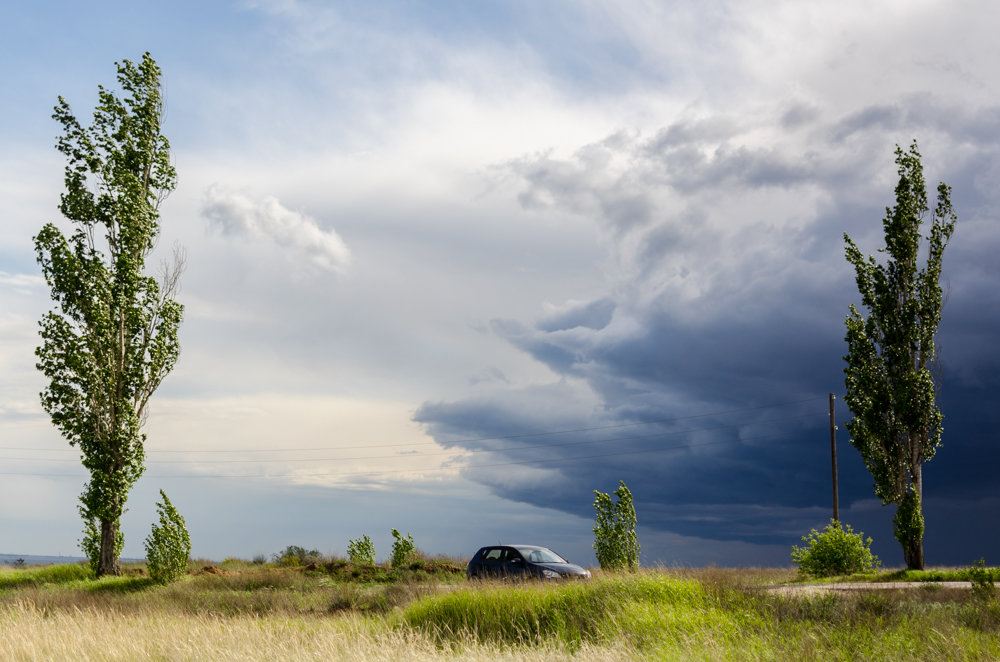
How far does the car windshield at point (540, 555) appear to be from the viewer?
20.8m

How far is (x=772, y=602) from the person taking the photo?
13328mm

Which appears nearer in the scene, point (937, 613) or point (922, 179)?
point (937, 613)

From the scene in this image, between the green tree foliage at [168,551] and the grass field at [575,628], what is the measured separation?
10017 mm

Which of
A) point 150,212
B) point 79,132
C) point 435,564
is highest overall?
point 79,132

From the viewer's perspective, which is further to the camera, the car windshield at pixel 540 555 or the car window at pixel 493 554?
the car window at pixel 493 554

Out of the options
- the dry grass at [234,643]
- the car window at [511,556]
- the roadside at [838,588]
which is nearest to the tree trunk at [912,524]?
the roadside at [838,588]

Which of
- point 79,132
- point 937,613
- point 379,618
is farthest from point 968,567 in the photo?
point 79,132

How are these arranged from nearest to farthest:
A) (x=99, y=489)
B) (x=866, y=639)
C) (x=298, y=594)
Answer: (x=866, y=639) → (x=298, y=594) → (x=99, y=489)

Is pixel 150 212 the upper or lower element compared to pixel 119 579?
upper

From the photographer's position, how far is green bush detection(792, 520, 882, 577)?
2980cm

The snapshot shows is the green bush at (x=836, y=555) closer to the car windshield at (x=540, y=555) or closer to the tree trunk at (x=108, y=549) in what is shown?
the car windshield at (x=540, y=555)

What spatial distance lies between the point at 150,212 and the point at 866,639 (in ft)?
98.3

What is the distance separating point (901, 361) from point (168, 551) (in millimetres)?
28090

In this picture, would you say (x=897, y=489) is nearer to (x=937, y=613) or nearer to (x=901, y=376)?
(x=901, y=376)
